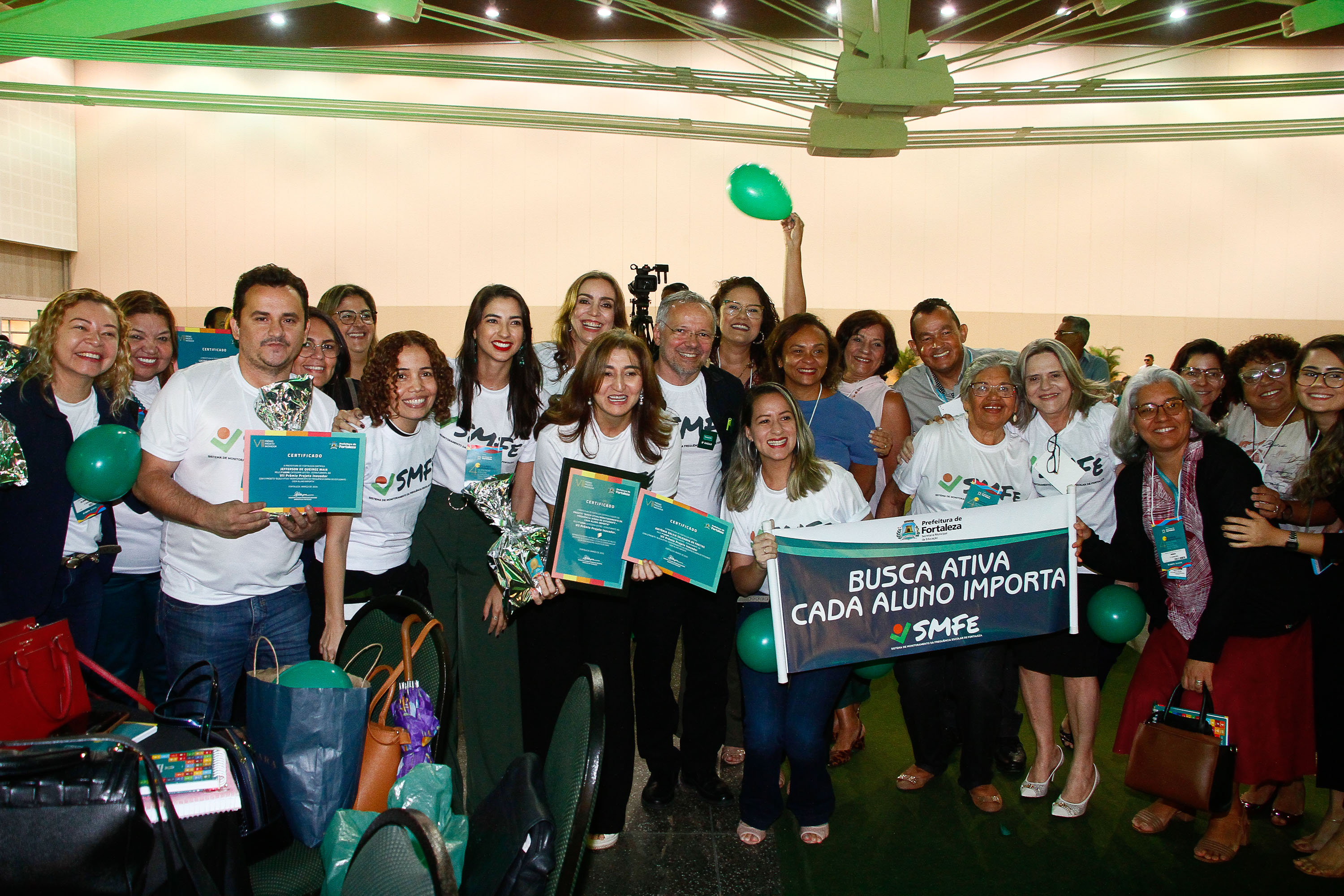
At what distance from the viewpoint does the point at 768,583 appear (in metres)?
2.86

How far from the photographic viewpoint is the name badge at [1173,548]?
2.78m

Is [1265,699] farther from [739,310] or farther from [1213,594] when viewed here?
[739,310]

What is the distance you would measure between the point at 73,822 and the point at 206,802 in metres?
0.29

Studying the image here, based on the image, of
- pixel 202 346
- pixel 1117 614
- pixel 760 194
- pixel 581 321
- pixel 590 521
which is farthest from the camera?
pixel 760 194

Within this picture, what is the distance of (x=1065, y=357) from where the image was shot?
3.07m

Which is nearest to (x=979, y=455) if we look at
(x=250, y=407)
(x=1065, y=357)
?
(x=1065, y=357)

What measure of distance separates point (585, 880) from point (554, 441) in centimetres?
144

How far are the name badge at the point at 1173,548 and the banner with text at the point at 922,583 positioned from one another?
10.8 inches

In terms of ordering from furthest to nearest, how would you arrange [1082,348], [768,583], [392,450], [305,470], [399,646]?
[1082,348]
[768,583]
[392,450]
[305,470]
[399,646]

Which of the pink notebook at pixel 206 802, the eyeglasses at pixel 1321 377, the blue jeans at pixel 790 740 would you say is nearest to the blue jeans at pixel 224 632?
the pink notebook at pixel 206 802

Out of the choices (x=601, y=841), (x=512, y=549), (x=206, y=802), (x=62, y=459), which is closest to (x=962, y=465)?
(x=512, y=549)

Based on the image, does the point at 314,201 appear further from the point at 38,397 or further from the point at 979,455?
the point at 979,455

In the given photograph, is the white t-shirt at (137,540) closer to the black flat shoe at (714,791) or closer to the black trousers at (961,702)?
the black flat shoe at (714,791)

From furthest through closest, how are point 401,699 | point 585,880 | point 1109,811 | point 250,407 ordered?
point 1109,811 < point 585,880 < point 250,407 < point 401,699
